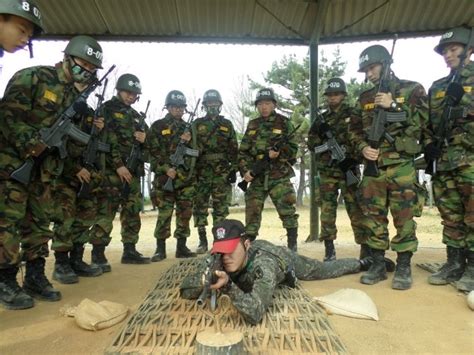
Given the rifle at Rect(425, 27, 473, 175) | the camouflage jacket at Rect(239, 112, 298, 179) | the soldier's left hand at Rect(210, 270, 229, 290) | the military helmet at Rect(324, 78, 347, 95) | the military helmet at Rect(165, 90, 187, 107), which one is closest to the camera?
the soldier's left hand at Rect(210, 270, 229, 290)

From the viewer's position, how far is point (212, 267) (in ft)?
9.71

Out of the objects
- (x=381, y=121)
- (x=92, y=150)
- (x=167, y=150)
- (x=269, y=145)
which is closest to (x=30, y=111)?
(x=92, y=150)

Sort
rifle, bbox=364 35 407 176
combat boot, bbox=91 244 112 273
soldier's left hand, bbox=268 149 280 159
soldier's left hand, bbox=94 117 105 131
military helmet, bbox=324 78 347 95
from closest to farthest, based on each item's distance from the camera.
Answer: rifle, bbox=364 35 407 176 < soldier's left hand, bbox=94 117 105 131 < combat boot, bbox=91 244 112 273 < military helmet, bbox=324 78 347 95 < soldier's left hand, bbox=268 149 280 159

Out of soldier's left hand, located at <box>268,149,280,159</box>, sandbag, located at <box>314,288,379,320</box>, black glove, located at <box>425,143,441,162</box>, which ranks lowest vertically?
sandbag, located at <box>314,288,379,320</box>

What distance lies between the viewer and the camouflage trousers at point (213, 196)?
6.61 metres

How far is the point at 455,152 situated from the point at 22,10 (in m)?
4.29

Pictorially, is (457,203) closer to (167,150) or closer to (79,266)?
(167,150)

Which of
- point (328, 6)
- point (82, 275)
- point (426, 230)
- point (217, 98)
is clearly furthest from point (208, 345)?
point (426, 230)

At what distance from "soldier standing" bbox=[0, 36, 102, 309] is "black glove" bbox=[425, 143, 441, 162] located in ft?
12.3

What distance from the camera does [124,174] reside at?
17.6 feet

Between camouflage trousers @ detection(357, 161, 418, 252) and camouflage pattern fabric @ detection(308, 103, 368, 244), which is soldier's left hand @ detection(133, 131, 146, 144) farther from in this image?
camouflage trousers @ detection(357, 161, 418, 252)

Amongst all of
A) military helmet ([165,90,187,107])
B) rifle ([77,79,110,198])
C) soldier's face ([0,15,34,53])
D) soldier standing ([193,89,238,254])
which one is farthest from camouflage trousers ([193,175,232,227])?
soldier's face ([0,15,34,53])

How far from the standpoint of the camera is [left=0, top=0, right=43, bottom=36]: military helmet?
10.2ft

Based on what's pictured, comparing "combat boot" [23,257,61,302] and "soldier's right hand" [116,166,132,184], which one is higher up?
"soldier's right hand" [116,166,132,184]
